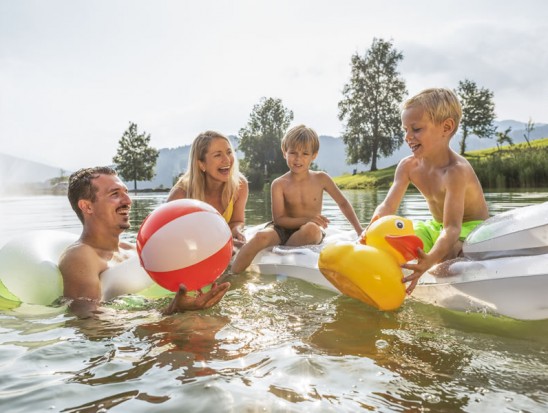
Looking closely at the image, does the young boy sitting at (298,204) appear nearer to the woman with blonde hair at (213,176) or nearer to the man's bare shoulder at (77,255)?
the woman with blonde hair at (213,176)

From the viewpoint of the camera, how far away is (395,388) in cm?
196

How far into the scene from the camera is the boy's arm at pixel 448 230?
9.96ft

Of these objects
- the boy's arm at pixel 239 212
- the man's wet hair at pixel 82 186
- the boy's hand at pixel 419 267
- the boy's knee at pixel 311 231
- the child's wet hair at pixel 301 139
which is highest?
the child's wet hair at pixel 301 139

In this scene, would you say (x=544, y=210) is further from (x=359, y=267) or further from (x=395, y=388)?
(x=395, y=388)

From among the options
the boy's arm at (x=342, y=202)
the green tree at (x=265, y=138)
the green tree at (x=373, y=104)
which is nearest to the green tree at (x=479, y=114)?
the green tree at (x=373, y=104)

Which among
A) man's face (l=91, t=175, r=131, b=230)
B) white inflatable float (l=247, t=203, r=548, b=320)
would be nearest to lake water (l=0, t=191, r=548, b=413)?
white inflatable float (l=247, t=203, r=548, b=320)

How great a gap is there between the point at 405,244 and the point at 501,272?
1.92 feet

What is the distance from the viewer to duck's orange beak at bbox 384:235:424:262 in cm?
311

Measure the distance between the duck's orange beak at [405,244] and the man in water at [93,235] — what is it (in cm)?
203

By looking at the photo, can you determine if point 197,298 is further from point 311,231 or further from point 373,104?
point 373,104

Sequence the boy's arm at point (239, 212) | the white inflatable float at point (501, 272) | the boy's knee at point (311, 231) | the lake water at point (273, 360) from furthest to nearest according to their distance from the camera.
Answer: the boy's arm at point (239, 212) → the boy's knee at point (311, 231) → the white inflatable float at point (501, 272) → the lake water at point (273, 360)

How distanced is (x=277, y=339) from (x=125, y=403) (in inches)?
38.0

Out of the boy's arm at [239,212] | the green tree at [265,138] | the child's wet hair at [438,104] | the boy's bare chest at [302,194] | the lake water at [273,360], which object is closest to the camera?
the lake water at [273,360]

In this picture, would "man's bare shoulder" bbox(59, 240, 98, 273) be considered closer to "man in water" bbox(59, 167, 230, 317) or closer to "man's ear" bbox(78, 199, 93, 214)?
"man in water" bbox(59, 167, 230, 317)
